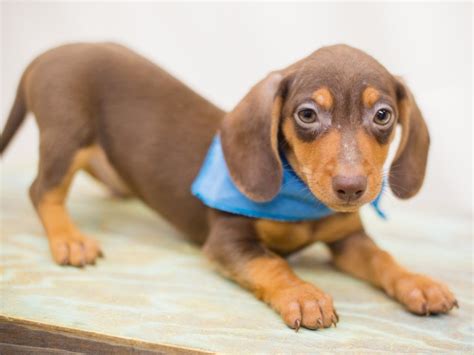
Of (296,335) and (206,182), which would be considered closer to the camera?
(296,335)

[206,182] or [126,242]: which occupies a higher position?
[206,182]

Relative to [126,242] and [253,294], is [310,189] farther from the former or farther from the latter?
[126,242]

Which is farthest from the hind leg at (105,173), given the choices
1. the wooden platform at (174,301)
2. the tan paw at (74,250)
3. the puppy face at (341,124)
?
the puppy face at (341,124)

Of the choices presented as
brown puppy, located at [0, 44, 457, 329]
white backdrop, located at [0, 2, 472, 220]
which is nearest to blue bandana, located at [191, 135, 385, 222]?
brown puppy, located at [0, 44, 457, 329]

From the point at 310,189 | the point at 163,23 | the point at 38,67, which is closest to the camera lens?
the point at 310,189

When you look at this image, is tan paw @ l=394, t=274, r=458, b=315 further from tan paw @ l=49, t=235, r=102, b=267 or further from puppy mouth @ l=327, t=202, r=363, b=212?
tan paw @ l=49, t=235, r=102, b=267

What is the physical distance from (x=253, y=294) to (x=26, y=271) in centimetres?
108

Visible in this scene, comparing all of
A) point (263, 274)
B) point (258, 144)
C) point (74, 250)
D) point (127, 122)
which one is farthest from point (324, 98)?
point (74, 250)

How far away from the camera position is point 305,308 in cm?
287

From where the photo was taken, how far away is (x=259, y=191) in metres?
3.26

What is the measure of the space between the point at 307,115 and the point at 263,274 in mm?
743

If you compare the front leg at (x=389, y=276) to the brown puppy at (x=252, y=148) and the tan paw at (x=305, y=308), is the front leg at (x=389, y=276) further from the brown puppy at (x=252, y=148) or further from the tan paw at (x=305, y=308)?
the tan paw at (x=305, y=308)

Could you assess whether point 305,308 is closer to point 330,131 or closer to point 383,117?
point 330,131

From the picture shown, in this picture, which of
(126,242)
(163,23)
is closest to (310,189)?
(126,242)
